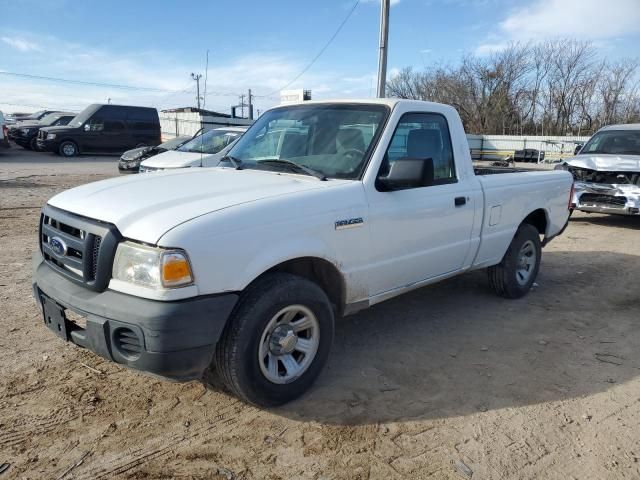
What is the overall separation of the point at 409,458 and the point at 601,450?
1107 mm

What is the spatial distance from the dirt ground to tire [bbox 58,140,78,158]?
18.2 meters

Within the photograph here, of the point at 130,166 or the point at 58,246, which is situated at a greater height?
the point at 58,246

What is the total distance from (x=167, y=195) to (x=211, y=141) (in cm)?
813

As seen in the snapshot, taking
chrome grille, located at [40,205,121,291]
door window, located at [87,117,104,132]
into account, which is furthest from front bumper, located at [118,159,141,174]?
chrome grille, located at [40,205,121,291]

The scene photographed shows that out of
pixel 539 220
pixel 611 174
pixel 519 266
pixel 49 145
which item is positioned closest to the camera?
pixel 519 266

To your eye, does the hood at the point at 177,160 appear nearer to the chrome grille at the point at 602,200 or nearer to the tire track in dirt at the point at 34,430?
the tire track in dirt at the point at 34,430

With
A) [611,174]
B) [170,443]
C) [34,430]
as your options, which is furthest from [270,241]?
[611,174]

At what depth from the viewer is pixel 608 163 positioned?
375 inches

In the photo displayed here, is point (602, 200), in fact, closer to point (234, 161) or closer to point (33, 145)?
point (234, 161)

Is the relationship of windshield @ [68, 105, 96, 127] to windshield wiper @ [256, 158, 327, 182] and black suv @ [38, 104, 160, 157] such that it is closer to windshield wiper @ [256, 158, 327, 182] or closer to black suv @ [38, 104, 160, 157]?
black suv @ [38, 104, 160, 157]

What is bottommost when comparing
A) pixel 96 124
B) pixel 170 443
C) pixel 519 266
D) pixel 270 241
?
pixel 170 443

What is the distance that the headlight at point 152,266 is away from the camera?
2.57 m

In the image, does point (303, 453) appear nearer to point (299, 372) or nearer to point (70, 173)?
point (299, 372)

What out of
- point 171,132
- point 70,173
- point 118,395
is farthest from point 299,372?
point 171,132
